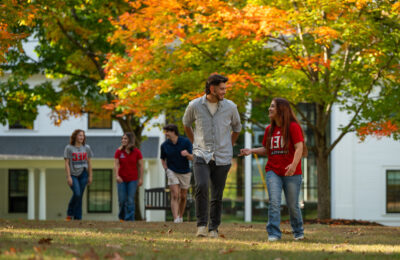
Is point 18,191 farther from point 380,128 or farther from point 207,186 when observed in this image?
point 207,186

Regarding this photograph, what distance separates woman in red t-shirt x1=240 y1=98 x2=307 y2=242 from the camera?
25.7 ft

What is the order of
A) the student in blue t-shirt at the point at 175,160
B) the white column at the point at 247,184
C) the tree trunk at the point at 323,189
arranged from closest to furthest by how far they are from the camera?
the student in blue t-shirt at the point at 175,160 → the tree trunk at the point at 323,189 → the white column at the point at 247,184

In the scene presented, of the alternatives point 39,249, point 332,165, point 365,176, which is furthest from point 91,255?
point 365,176

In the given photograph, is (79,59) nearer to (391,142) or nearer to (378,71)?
(378,71)

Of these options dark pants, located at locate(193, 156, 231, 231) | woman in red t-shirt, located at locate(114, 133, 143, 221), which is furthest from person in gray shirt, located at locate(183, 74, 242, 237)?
woman in red t-shirt, located at locate(114, 133, 143, 221)

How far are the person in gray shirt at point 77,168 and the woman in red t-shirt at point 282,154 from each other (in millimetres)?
6041

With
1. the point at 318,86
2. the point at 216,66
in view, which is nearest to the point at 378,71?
the point at 318,86

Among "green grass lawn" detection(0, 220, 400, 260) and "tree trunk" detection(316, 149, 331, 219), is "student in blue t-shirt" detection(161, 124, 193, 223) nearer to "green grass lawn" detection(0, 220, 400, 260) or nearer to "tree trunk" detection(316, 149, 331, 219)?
"green grass lawn" detection(0, 220, 400, 260)

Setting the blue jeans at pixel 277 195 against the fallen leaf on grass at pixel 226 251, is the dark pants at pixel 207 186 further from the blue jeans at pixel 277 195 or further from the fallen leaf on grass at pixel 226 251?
the fallen leaf on grass at pixel 226 251

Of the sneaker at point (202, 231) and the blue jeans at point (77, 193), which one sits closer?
the sneaker at point (202, 231)

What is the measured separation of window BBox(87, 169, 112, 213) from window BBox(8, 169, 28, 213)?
3.07m

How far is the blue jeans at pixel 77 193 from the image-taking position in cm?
1321

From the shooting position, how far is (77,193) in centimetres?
1318

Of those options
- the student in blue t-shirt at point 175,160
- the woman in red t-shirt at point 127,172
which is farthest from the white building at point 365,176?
the student in blue t-shirt at point 175,160
